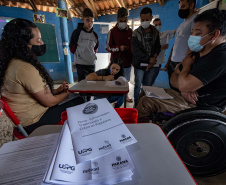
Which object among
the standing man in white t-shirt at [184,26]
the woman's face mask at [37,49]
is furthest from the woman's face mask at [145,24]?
the woman's face mask at [37,49]

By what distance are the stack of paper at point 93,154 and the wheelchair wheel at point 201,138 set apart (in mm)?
725

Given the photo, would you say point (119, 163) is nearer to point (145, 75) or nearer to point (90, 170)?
point (90, 170)

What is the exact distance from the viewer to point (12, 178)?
0.97ft

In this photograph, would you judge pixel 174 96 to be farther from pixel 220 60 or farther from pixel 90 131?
pixel 90 131

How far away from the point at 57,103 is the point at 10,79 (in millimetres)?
423

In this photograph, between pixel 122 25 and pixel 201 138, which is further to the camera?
pixel 122 25

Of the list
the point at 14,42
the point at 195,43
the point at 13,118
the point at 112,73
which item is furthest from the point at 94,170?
the point at 112,73

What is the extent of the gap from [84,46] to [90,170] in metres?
2.59

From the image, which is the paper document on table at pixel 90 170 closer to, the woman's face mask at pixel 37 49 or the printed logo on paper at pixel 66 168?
the printed logo on paper at pixel 66 168

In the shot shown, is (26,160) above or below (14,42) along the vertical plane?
below

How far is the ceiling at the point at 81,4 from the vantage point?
13.2ft

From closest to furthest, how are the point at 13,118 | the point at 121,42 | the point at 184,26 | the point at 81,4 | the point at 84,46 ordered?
the point at 13,118, the point at 184,26, the point at 121,42, the point at 84,46, the point at 81,4

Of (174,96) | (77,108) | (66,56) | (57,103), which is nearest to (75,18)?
(66,56)

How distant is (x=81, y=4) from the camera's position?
4824 millimetres
